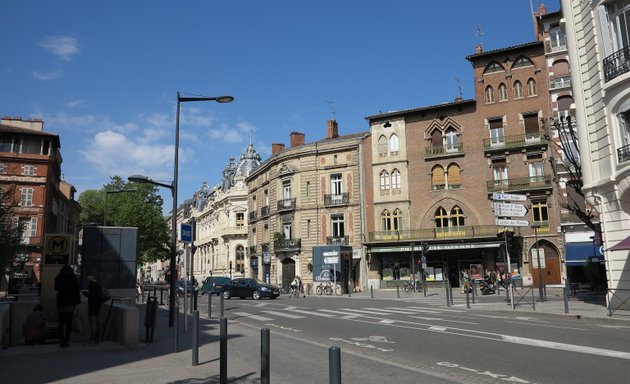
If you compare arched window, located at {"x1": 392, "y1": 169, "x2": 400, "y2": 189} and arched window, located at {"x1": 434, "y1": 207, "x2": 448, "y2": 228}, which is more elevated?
arched window, located at {"x1": 392, "y1": 169, "x2": 400, "y2": 189}

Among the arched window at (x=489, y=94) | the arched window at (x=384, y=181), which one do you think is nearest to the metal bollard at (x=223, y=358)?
the arched window at (x=384, y=181)

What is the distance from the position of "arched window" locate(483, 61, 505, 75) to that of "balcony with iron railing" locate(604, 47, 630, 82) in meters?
21.8

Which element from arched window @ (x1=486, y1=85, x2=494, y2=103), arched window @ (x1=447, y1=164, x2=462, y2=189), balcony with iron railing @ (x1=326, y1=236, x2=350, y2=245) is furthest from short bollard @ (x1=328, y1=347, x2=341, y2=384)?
balcony with iron railing @ (x1=326, y1=236, x2=350, y2=245)

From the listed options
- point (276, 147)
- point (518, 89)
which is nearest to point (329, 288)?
point (518, 89)

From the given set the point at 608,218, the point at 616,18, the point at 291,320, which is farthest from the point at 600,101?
the point at 291,320

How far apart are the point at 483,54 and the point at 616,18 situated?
851 inches

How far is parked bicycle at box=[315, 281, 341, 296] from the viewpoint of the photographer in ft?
125

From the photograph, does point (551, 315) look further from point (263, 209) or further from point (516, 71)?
point (263, 209)

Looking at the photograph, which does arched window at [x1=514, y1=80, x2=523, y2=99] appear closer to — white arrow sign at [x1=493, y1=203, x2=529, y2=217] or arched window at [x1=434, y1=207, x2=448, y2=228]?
arched window at [x1=434, y1=207, x2=448, y2=228]

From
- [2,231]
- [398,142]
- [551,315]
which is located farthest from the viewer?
[398,142]

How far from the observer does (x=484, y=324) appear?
14.4m

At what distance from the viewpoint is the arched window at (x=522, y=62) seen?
37812 mm

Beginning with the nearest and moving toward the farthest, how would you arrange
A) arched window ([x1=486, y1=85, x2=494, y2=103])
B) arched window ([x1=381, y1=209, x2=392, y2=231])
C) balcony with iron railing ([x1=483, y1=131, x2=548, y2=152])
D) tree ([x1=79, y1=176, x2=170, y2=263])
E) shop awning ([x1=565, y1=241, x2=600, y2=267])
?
shop awning ([x1=565, y1=241, x2=600, y2=267])
balcony with iron railing ([x1=483, y1=131, x2=548, y2=152])
arched window ([x1=486, y1=85, x2=494, y2=103])
arched window ([x1=381, y1=209, x2=392, y2=231])
tree ([x1=79, y1=176, x2=170, y2=263])

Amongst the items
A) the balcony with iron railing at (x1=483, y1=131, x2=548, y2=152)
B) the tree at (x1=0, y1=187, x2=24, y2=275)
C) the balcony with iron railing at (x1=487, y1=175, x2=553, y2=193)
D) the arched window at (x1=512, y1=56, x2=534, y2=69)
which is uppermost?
the arched window at (x1=512, y1=56, x2=534, y2=69)
